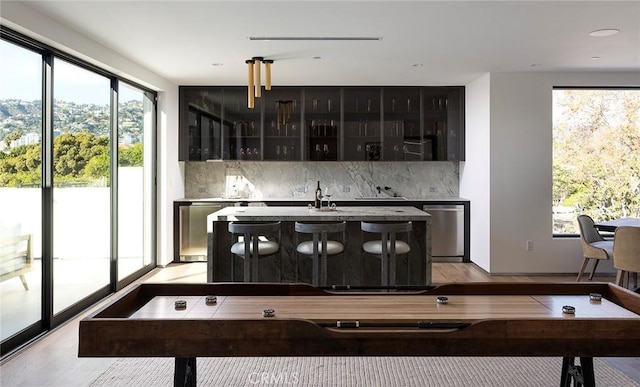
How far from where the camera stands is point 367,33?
4.39m

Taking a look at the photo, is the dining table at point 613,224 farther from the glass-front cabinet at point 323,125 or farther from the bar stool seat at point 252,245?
the bar stool seat at point 252,245

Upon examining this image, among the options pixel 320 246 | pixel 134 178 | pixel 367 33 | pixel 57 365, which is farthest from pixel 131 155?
Result: pixel 367 33

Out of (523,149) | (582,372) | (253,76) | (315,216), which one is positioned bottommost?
(582,372)

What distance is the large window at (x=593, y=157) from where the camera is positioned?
6320mm

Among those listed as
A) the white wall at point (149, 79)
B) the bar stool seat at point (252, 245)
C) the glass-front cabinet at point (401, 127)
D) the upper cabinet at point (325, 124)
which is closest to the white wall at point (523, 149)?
the upper cabinet at point (325, 124)

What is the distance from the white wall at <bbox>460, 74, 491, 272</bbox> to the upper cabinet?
272 mm

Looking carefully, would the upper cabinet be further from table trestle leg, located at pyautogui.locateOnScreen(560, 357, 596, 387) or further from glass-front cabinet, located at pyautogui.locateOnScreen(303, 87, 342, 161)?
table trestle leg, located at pyautogui.locateOnScreen(560, 357, 596, 387)

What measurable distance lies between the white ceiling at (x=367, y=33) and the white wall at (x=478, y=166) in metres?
0.52

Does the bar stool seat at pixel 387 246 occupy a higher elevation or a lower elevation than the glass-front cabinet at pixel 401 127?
lower

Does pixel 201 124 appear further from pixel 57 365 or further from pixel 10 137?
pixel 57 365

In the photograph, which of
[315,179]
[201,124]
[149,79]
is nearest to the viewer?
[149,79]

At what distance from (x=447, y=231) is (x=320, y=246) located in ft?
9.72

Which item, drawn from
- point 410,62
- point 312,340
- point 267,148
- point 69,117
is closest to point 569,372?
point 312,340

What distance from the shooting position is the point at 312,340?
1910mm
